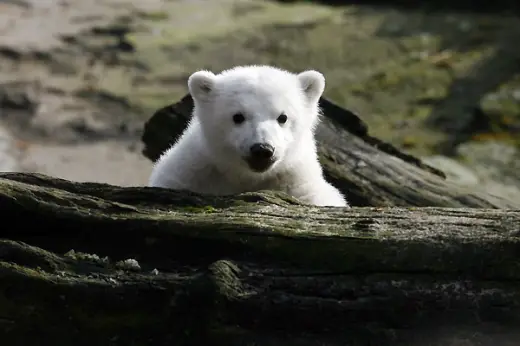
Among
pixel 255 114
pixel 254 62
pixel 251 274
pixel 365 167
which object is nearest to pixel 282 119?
pixel 255 114

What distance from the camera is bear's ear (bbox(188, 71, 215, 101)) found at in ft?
12.3

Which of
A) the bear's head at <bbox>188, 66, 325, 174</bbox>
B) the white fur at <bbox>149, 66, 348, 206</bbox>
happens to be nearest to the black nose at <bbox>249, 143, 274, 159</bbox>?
the bear's head at <bbox>188, 66, 325, 174</bbox>

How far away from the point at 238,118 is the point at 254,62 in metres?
5.65

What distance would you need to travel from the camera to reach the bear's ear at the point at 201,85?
12.3ft

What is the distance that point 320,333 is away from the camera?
2.30m

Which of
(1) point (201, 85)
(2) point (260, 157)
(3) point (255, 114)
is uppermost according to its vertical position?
(1) point (201, 85)

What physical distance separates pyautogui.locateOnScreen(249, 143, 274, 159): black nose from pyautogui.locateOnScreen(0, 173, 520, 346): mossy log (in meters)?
0.81

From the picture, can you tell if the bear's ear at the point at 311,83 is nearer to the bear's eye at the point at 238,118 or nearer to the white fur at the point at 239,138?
the white fur at the point at 239,138

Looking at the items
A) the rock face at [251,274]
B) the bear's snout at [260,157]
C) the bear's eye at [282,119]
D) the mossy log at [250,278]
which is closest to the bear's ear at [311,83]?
the bear's eye at [282,119]

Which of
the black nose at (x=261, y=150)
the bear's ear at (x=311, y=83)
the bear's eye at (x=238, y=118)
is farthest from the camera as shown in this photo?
the bear's ear at (x=311, y=83)

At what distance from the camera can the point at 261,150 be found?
3367 mm

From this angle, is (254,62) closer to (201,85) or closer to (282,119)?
(201,85)

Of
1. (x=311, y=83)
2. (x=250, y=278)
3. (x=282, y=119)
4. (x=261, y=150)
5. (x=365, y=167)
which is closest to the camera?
(x=250, y=278)

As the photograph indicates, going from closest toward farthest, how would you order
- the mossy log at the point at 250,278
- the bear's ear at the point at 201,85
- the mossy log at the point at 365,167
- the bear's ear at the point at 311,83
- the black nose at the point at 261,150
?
the mossy log at the point at 250,278, the black nose at the point at 261,150, the bear's ear at the point at 201,85, the bear's ear at the point at 311,83, the mossy log at the point at 365,167
